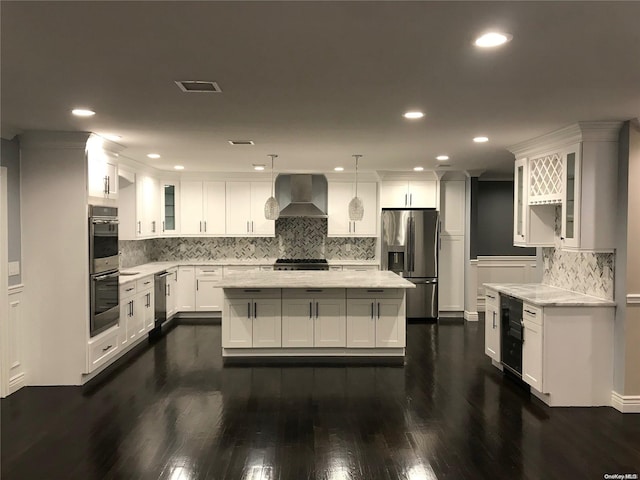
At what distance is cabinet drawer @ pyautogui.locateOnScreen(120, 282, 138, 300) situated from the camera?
18.6 feet

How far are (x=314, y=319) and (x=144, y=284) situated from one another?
241 cm

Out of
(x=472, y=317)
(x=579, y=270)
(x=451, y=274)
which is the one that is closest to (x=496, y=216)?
(x=451, y=274)

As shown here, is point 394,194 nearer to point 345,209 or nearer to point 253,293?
point 345,209

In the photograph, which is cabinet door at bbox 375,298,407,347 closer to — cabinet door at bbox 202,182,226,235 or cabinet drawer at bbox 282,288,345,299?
cabinet drawer at bbox 282,288,345,299

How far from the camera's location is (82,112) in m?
3.80

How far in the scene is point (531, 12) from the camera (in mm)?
1992

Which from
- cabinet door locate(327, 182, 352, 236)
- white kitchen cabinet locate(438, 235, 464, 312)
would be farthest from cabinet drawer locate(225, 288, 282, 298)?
white kitchen cabinet locate(438, 235, 464, 312)

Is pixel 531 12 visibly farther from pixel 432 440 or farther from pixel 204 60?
pixel 432 440

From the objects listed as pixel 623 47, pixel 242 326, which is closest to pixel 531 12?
pixel 623 47

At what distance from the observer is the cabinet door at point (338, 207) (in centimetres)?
838

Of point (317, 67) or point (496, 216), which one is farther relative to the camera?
point (496, 216)

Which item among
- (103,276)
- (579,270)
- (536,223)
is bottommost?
(103,276)

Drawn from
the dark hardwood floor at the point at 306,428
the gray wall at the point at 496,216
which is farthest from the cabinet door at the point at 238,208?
the gray wall at the point at 496,216

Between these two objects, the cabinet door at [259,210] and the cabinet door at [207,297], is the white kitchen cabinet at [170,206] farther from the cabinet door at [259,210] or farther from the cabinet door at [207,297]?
the cabinet door at [259,210]
